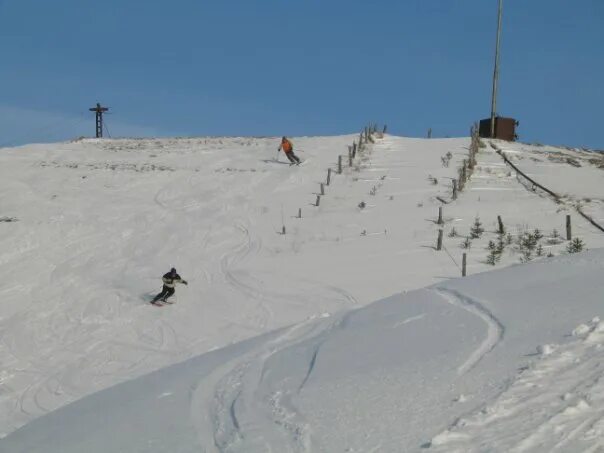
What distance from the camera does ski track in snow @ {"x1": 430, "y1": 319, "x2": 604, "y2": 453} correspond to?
14.2 feet

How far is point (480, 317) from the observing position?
26.5ft

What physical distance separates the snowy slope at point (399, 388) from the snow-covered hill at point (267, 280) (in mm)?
36

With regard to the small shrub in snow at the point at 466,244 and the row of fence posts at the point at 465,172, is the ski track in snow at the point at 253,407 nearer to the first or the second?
the small shrub in snow at the point at 466,244

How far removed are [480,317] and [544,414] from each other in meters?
3.38

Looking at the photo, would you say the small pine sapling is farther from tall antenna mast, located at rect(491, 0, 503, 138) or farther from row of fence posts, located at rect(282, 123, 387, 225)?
tall antenna mast, located at rect(491, 0, 503, 138)

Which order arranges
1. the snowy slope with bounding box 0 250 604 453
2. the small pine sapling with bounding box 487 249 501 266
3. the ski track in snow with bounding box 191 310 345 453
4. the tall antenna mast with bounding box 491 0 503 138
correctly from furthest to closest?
the tall antenna mast with bounding box 491 0 503 138
the small pine sapling with bounding box 487 249 501 266
the ski track in snow with bounding box 191 310 345 453
the snowy slope with bounding box 0 250 604 453

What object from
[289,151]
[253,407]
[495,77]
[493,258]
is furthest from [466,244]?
[495,77]

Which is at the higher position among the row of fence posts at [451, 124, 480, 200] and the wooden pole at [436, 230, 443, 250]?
the row of fence posts at [451, 124, 480, 200]

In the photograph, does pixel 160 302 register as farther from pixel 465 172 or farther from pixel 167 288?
pixel 465 172

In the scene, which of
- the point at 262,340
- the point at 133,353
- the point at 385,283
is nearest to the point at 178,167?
the point at 385,283

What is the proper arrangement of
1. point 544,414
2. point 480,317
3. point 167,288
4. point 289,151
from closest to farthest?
1. point 544,414
2. point 480,317
3. point 167,288
4. point 289,151

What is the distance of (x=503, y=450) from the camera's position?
4309 millimetres

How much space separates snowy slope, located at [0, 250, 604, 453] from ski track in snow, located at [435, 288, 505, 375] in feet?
0.08

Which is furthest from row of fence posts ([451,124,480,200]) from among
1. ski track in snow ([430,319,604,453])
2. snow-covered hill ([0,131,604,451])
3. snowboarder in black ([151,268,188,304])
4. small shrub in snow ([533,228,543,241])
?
ski track in snow ([430,319,604,453])
